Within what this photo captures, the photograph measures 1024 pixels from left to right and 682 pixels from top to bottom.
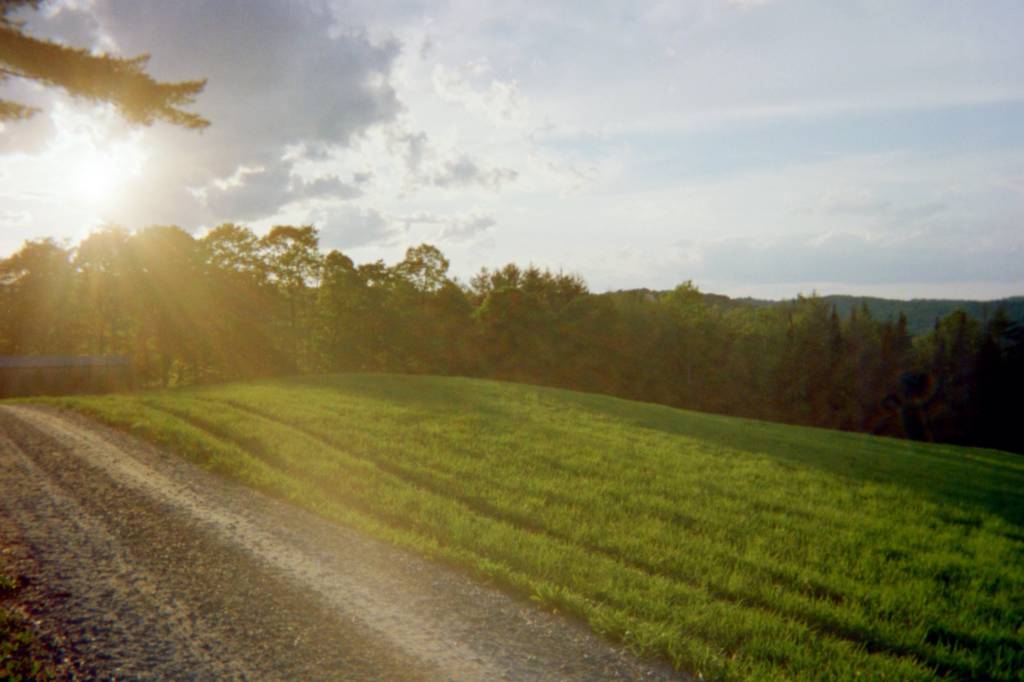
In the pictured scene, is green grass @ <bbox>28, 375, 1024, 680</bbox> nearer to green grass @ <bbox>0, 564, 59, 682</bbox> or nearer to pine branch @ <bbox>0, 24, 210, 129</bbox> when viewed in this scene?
green grass @ <bbox>0, 564, 59, 682</bbox>

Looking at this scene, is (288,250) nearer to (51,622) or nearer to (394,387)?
(394,387)

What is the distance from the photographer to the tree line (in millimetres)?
52688

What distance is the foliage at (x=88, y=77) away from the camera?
10742mm

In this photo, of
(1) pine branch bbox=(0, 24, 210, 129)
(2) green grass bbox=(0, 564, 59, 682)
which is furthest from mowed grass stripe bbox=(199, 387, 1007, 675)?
(1) pine branch bbox=(0, 24, 210, 129)

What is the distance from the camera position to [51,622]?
20.2 ft

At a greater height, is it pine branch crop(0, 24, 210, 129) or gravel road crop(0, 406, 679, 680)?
pine branch crop(0, 24, 210, 129)

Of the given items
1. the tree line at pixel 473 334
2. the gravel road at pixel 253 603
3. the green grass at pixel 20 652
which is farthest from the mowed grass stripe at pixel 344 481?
the tree line at pixel 473 334

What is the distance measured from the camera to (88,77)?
11094mm

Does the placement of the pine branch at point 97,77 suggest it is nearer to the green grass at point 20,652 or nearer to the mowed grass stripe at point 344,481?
the mowed grass stripe at point 344,481

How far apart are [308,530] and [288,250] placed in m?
50.3

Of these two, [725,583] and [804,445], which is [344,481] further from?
[804,445]

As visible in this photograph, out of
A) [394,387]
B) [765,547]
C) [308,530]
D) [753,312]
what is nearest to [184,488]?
[308,530]

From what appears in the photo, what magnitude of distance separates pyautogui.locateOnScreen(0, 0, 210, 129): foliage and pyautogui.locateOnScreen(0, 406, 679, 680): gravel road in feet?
24.5

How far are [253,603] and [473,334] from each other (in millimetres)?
52700
